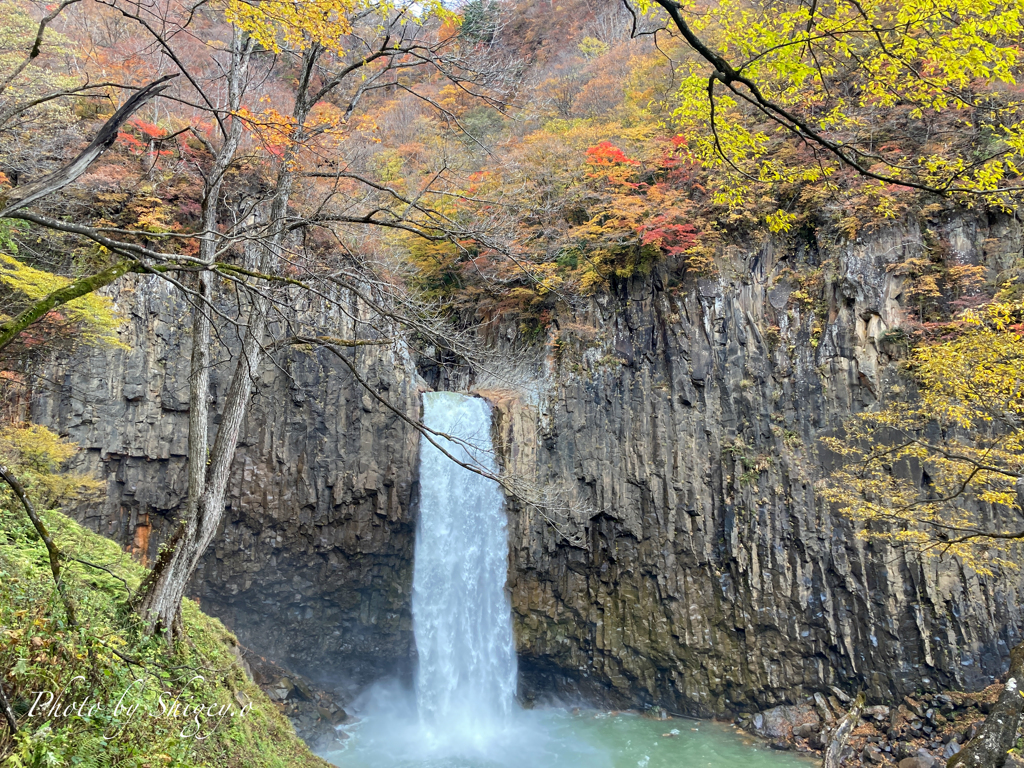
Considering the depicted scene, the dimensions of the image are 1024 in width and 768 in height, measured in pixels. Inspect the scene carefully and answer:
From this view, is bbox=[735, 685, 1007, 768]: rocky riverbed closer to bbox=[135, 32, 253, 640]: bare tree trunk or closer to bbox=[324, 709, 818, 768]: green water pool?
bbox=[324, 709, 818, 768]: green water pool

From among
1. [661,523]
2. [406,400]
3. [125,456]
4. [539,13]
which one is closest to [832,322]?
[661,523]

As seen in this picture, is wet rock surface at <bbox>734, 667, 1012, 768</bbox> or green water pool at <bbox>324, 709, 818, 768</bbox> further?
green water pool at <bbox>324, 709, 818, 768</bbox>

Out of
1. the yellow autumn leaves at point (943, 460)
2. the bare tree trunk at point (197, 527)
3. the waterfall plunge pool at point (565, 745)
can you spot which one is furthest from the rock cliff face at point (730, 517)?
the bare tree trunk at point (197, 527)

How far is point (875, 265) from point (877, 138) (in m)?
2.93

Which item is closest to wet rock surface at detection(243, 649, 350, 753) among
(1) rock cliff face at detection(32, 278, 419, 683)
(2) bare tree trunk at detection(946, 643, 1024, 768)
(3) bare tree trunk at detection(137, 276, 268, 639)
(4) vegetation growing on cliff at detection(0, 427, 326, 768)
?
(1) rock cliff face at detection(32, 278, 419, 683)

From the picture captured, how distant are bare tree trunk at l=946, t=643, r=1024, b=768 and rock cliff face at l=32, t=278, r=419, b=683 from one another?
10772 mm

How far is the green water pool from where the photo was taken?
10.2m

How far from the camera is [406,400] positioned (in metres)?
13.8

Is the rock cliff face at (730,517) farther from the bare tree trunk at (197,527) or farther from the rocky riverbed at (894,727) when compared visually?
the bare tree trunk at (197,527)

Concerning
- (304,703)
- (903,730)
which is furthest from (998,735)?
(304,703)

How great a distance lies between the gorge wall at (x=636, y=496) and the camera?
428 inches

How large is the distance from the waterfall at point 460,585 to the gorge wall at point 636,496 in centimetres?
48

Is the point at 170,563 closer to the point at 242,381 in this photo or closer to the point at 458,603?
the point at 242,381

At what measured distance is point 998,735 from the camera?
16.2 feet
